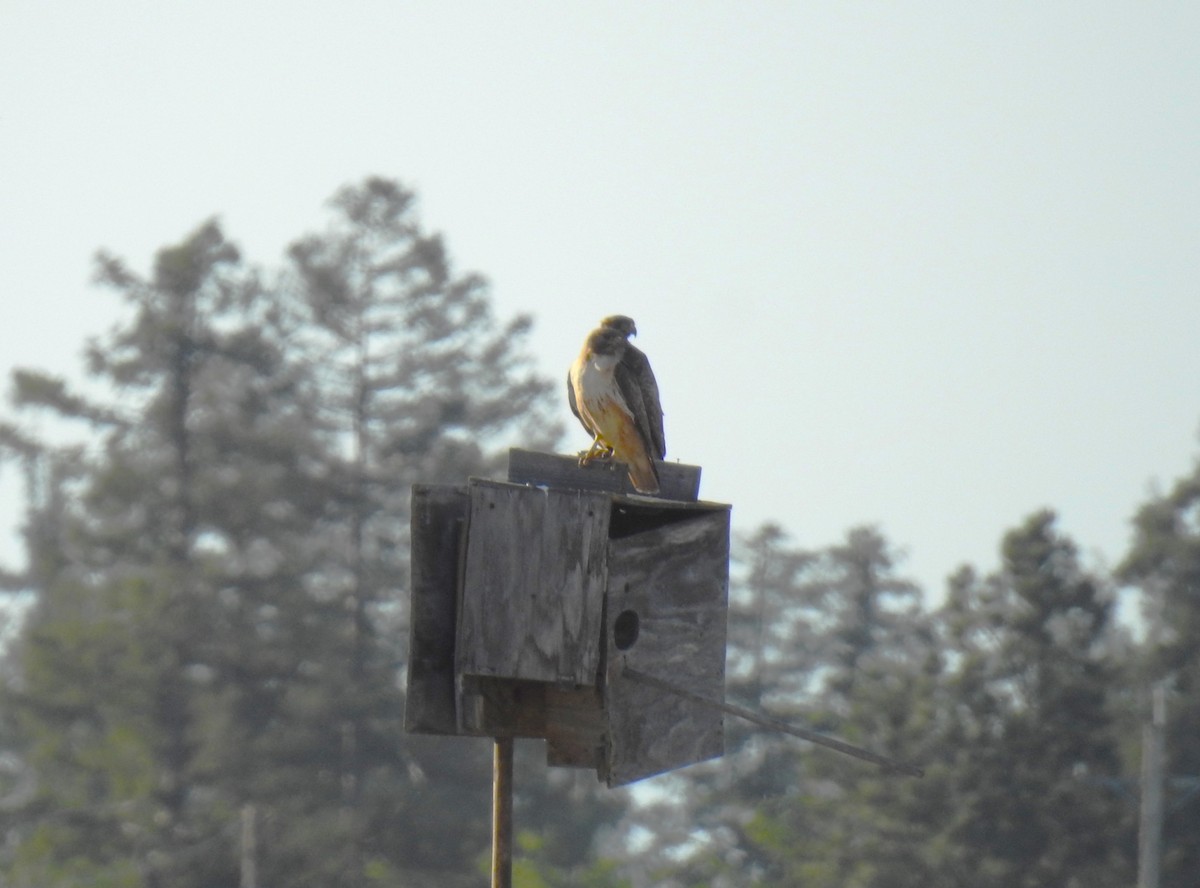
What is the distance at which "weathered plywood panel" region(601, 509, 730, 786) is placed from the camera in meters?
6.62

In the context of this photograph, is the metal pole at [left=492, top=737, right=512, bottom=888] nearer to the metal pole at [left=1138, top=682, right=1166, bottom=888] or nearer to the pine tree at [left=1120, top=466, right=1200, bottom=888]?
the metal pole at [left=1138, top=682, right=1166, bottom=888]

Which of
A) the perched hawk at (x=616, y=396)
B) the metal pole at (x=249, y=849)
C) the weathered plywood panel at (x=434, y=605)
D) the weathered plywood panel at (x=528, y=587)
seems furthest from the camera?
the metal pole at (x=249, y=849)

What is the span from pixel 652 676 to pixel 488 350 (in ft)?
129

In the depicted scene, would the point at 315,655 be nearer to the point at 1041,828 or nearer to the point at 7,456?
the point at 7,456

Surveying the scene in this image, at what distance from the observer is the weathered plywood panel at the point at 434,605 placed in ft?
21.4

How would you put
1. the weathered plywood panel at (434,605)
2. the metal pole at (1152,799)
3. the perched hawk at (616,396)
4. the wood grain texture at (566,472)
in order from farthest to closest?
1. the metal pole at (1152,799)
2. the perched hawk at (616,396)
3. the wood grain texture at (566,472)
4. the weathered plywood panel at (434,605)

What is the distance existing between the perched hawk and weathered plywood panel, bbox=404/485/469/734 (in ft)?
4.43

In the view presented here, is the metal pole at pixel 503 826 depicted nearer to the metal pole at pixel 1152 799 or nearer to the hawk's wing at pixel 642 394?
the hawk's wing at pixel 642 394

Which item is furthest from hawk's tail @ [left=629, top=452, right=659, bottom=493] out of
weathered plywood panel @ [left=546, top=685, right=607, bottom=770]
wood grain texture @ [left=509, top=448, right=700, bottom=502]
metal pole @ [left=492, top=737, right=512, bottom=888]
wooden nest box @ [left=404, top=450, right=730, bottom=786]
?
metal pole @ [left=492, top=737, right=512, bottom=888]

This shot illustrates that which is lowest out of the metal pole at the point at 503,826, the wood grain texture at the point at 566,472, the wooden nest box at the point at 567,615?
the metal pole at the point at 503,826

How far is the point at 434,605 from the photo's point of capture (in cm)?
656

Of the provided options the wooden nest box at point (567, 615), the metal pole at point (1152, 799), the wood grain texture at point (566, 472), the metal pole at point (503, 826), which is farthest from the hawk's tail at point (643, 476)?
the metal pole at point (1152, 799)

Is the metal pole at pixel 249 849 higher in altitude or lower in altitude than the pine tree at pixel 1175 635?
lower

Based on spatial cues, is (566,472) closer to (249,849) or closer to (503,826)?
(503,826)
